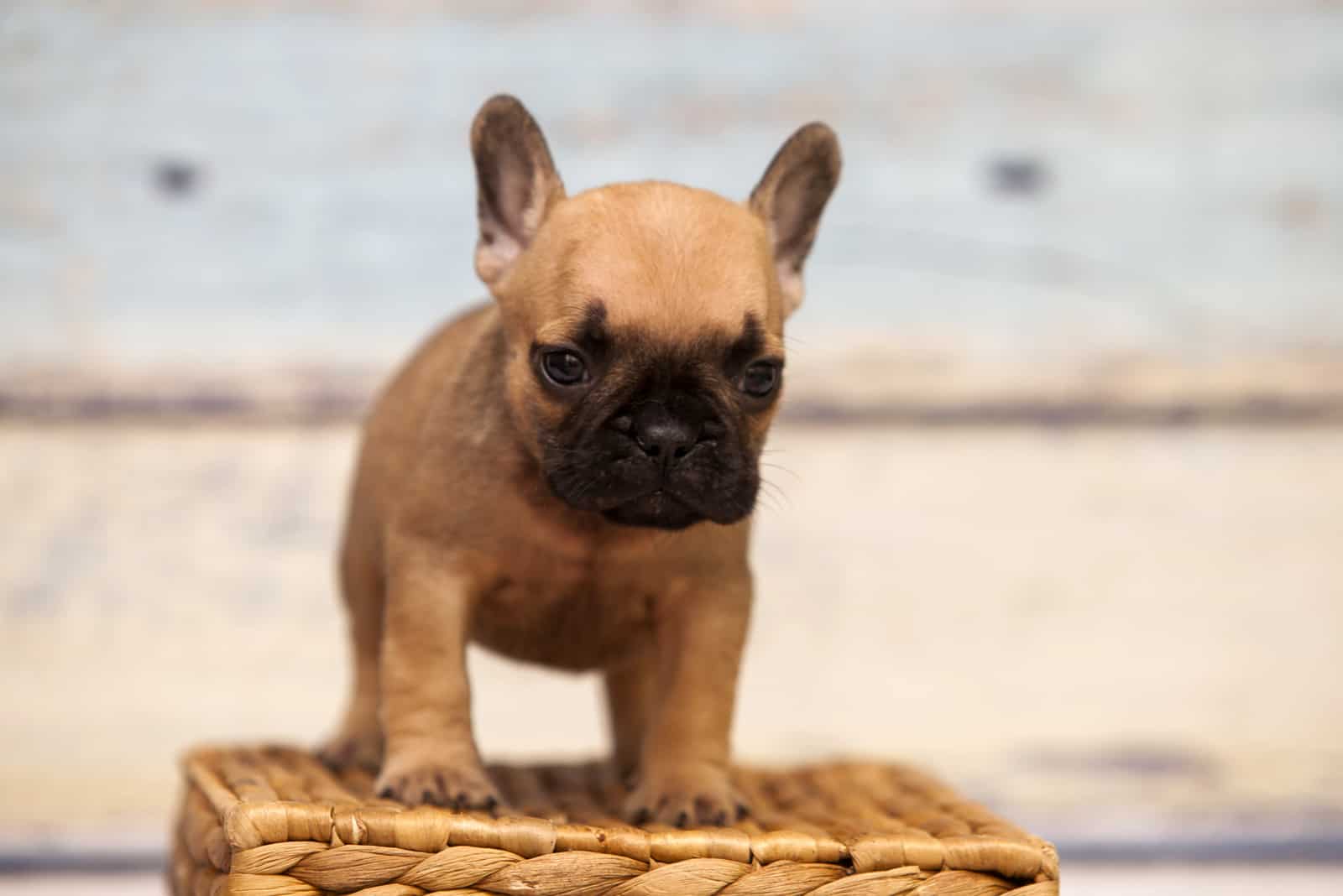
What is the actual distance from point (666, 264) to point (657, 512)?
29 cm

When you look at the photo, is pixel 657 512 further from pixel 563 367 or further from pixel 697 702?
pixel 697 702

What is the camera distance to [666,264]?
193 cm

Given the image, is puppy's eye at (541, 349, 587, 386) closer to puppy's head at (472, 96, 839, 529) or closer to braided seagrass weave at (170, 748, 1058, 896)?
puppy's head at (472, 96, 839, 529)

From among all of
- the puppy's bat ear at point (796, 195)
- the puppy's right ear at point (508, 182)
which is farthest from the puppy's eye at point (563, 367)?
the puppy's bat ear at point (796, 195)

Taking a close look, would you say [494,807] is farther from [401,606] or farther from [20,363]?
[20,363]

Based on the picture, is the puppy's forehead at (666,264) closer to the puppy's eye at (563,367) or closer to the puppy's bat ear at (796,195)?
the puppy's eye at (563,367)

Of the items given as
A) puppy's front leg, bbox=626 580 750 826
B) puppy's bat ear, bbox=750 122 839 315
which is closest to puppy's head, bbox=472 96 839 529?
puppy's bat ear, bbox=750 122 839 315

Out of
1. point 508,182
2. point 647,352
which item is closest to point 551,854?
point 647,352

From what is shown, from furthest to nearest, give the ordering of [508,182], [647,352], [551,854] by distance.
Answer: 1. [508,182]
2. [647,352]
3. [551,854]

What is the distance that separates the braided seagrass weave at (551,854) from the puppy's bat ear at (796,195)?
739mm

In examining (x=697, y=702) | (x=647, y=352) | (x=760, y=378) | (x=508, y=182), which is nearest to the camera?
(x=647, y=352)

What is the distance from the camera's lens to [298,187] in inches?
146

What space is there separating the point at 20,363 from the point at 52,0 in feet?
2.63

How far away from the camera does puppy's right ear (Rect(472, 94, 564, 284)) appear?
2.21 m
